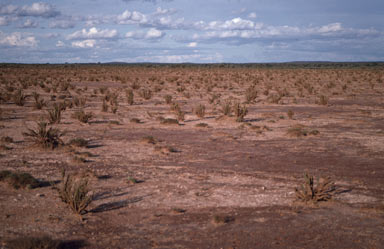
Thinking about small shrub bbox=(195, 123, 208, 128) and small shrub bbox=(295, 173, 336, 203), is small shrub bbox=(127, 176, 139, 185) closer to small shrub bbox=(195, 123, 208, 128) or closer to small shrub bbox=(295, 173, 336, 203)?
small shrub bbox=(295, 173, 336, 203)

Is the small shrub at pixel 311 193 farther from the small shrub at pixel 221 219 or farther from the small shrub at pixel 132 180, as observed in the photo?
the small shrub at pixel 132 180

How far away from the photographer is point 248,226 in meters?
7.16

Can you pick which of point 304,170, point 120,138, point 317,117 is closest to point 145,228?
point 304,170

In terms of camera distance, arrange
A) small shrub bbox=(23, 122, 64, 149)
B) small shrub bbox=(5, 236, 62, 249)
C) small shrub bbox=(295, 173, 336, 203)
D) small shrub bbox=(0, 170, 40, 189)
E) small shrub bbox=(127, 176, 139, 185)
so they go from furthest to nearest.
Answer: small shrub bbox=(23, 122, 64, 149) → small shrub bbox=(127, 176, 139, 185) → small shrub bbox=(0, 170, 40, 189) → small shrub bbox=(295, 173, 336, 203) → small shrub bbox=(5, 236, 62, 249)

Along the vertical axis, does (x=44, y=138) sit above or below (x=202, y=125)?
above

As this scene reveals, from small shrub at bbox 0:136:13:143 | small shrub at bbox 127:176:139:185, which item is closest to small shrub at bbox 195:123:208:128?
small shrub at bbox 0:136:13:143

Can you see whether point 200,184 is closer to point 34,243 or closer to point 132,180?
point 132,180

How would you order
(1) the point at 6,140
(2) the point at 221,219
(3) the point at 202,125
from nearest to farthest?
(2) the point at 221,219
(1) the point at 6,140
(3) the point at 202,125

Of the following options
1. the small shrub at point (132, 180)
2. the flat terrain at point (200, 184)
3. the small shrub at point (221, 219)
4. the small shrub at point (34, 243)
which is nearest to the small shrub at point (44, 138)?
the flat terrain at point (200, 184)

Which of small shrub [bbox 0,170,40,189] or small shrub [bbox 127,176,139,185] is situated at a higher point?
small shrub [bbox 0,170,40,189]

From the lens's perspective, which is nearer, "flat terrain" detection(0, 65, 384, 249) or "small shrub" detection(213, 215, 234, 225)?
"flat terrain" detection(0, 65, 384, 249)

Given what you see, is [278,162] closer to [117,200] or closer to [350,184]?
[350,184]

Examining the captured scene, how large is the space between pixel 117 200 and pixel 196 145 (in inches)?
250

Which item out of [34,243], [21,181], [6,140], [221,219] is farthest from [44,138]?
[221,219]
